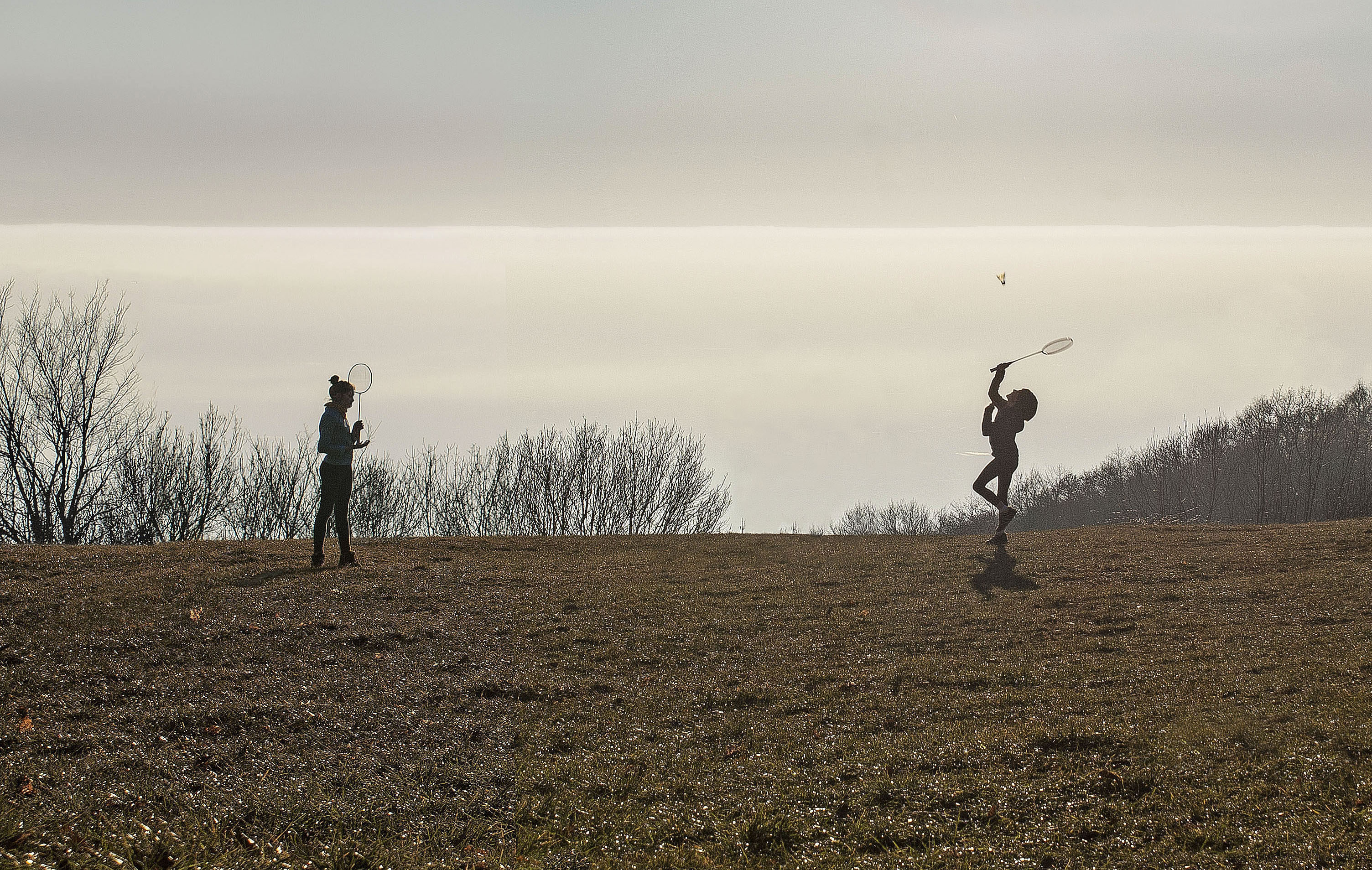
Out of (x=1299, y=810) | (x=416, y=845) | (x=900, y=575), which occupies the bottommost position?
(x=416, y=845)

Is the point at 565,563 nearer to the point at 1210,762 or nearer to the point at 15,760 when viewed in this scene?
the point at 15,760

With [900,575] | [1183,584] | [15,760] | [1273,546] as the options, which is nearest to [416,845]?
[15,760]

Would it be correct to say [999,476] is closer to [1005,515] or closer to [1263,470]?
[1005,515]

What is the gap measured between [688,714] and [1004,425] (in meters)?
11.1

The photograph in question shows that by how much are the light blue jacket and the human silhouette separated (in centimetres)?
1195

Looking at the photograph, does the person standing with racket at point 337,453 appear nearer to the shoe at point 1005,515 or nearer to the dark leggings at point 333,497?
the dark leggings at point 333,497

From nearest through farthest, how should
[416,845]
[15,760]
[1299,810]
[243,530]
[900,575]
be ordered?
A: [1299,810]
[416,845]
[15,760]
[900,575]
[243,530]

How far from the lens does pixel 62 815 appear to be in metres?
8.16

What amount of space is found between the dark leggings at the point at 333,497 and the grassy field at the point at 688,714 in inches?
30.6

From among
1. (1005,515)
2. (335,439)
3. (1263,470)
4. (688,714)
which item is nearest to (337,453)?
(335,439)

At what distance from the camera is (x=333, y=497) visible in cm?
1736

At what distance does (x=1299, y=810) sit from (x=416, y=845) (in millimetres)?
6807

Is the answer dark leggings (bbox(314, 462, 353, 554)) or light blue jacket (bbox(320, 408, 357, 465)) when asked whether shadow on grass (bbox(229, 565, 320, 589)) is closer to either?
dark leggings (bbox(314, 462, 353, 554))

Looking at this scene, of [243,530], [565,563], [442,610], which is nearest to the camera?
[442,610]
